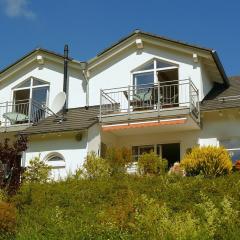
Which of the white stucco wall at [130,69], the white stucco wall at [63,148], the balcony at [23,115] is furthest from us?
the balcony at [23,115]

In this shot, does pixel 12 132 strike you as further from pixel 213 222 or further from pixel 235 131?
pixel 213 222

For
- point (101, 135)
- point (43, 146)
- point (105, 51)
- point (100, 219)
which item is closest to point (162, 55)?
point (105, 51)

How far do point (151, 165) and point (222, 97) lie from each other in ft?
22.0

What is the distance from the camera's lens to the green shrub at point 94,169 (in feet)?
75.4

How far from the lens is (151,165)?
23.3 meters

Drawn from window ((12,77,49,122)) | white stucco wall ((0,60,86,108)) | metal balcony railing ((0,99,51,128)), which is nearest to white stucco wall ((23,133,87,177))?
metal balcony railing ((0,99,51,128))

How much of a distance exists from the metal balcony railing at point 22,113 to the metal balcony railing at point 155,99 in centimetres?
397

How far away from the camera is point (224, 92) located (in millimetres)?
28938

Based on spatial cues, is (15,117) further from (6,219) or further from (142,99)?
(6,219)

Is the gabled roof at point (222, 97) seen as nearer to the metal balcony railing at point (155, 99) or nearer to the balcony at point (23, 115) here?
the metal balcony railing at point (155, 99)

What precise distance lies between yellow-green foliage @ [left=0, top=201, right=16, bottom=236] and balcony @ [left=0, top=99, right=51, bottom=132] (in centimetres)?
1221

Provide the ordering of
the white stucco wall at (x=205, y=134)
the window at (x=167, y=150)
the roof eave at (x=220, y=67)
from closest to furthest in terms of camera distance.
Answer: the white stucco wall at (x=205, y=134) → the window at (x=167, y=150) → the roof eave at (x=220, y=67)

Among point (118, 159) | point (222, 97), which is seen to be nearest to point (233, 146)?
point (222, 97)

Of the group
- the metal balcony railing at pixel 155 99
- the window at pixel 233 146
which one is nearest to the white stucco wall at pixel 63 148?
the metal balcony railing at pixel 155 99
